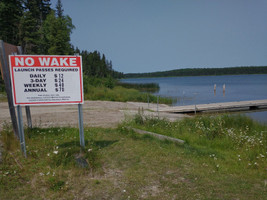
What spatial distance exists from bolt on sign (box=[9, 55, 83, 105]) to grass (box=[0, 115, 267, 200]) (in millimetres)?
1166

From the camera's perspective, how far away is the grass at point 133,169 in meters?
3.18

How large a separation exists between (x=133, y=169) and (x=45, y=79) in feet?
9.08

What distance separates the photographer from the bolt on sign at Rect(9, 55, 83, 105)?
4.22m

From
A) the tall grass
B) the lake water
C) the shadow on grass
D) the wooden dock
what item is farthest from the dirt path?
the lake water

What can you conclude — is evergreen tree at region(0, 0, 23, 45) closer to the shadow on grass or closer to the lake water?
the lake water

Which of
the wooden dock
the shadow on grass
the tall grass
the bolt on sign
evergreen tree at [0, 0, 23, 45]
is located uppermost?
evergreen tree at [0, 0, 23, 45]

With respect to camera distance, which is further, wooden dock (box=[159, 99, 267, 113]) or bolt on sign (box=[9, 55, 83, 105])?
wooden dock (box=[159, 99, 267, 113])

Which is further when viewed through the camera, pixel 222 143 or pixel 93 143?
pixel 222 143

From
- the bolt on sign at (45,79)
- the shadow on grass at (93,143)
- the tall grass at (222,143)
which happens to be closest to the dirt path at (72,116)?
the tall grass at (222,143)

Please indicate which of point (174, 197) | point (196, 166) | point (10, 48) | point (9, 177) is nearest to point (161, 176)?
point (174, 197)

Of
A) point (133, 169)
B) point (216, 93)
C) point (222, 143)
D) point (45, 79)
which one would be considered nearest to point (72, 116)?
point (45, 79)

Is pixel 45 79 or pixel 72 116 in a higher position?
pixel 45 79

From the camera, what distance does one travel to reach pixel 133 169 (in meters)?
3.99

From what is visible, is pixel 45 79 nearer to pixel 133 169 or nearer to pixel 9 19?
pixel 133 169
